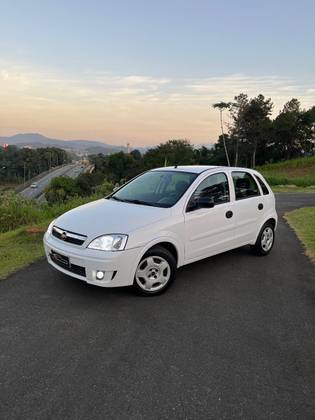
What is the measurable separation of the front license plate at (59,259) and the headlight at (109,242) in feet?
1.41

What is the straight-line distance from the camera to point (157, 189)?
5.17 m

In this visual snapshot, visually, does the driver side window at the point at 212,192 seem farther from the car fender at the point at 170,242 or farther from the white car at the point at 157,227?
the car fender at the point at 170,242

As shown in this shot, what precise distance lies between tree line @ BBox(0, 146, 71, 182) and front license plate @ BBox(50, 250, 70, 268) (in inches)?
3259

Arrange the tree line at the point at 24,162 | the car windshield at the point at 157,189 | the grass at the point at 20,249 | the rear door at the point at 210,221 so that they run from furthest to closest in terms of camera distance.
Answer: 1. the tree line at the point at 24,162
2. the grass at the point at 20,249
3. the car windshield at the point at 157,189
4. the rear door at the point at 210,221

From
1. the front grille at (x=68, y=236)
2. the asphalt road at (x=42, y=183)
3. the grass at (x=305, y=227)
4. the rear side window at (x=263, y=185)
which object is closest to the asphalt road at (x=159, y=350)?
the front grille at (x=68, y=236)

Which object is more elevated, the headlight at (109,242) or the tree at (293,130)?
the tree at (293,130)

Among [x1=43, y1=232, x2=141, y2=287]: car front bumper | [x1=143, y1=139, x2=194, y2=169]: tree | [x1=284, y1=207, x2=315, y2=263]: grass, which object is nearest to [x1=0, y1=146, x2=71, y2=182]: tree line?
[x1=143, y1=139, x2=194, y2=169]: tree

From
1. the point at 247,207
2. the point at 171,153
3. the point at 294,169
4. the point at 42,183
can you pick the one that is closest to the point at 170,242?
the point at 247,207

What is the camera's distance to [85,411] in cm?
242

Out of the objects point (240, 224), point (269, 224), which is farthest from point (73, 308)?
point (269, 224)

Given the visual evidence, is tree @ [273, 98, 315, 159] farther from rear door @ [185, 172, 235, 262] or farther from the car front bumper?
the car front bumper

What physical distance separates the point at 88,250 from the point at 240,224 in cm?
263

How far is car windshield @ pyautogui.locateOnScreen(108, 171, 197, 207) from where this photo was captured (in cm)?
479

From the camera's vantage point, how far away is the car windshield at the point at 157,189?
15.7 ft
